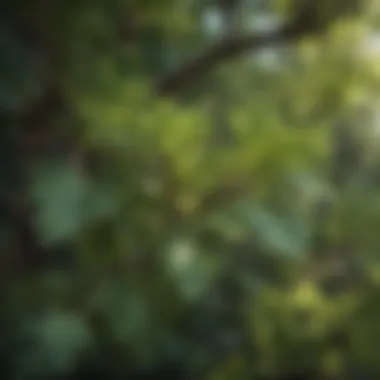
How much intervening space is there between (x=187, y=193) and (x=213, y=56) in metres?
0.30

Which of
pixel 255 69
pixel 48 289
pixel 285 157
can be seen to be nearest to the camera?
pixel 285 157

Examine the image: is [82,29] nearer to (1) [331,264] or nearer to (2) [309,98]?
(2) [309,98]

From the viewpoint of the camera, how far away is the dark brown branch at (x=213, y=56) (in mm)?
966

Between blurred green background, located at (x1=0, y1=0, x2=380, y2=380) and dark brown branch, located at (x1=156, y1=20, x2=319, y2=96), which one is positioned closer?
blurred green background, located at (x1=0, y1=0, x2=380, y2=380)

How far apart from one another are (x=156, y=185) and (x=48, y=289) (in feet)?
0.64

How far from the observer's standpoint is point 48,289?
0.86m

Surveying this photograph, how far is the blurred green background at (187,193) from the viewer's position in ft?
2.47

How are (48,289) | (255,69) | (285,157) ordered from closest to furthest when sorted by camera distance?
(285,157), (48,289), (255,69)

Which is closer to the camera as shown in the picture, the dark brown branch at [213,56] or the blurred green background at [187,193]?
the blurred green background at [187,193]

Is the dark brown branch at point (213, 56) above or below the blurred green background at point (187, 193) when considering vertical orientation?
above

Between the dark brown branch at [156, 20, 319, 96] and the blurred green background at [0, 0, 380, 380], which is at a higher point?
the dark brown branch at [156, 20, 319, 96]

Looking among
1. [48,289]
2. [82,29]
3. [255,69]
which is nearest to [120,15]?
[82,29]

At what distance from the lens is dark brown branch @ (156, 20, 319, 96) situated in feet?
3.17

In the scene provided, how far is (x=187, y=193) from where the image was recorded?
750mm
